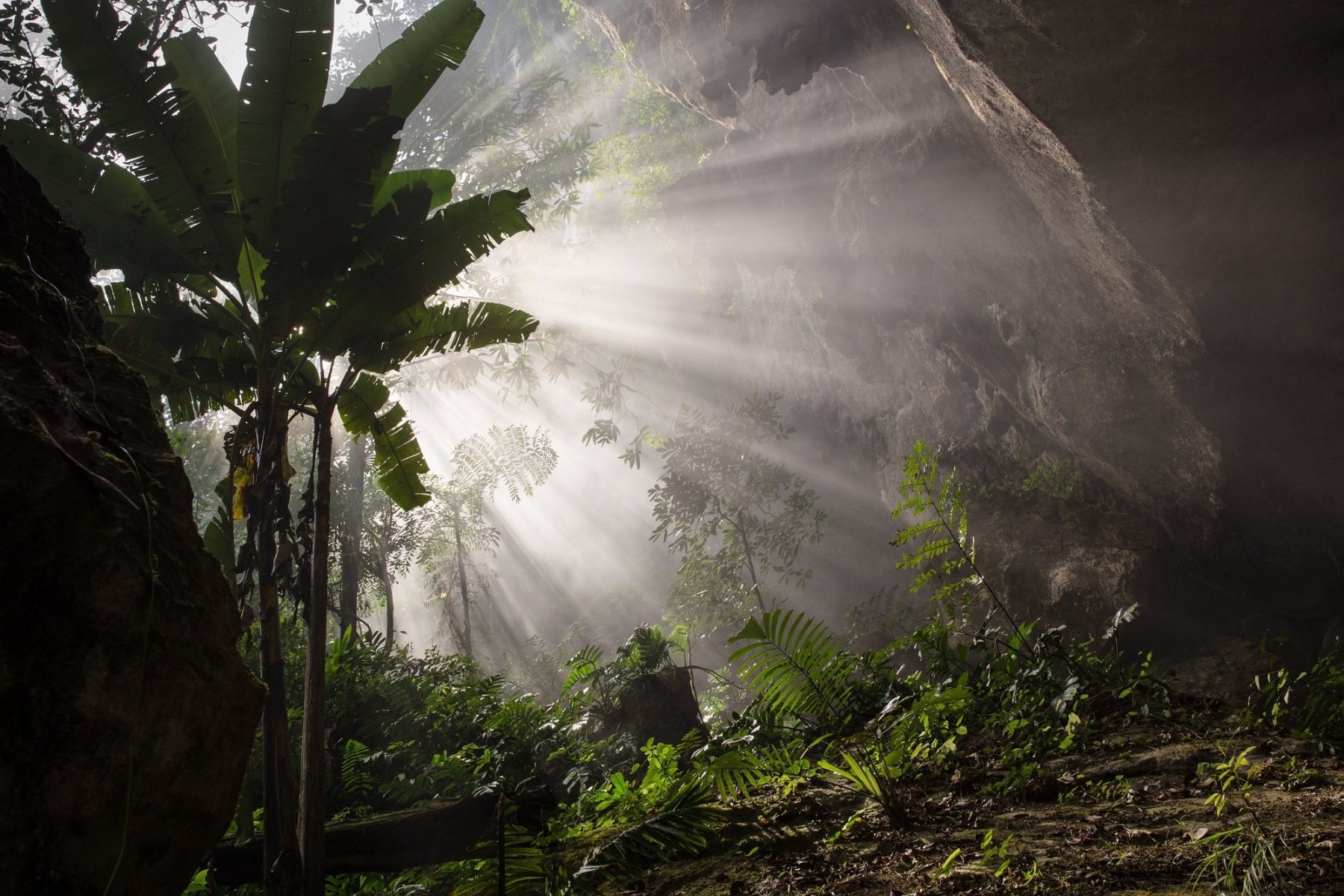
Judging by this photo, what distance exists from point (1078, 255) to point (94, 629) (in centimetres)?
891

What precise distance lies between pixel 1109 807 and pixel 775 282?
47.4 ft

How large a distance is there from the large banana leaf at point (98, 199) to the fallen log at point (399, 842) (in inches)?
132

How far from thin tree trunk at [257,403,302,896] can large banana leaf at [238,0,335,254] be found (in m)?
1.15

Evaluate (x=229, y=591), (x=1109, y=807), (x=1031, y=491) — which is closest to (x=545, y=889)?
(x=229, y=591)

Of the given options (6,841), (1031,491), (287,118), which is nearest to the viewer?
(6,841)

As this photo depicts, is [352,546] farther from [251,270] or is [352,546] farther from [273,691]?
[273,691]

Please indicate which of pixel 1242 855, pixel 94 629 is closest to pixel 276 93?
pixel 94 629

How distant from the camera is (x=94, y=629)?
1.63m

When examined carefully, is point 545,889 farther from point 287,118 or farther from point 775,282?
point 775,282

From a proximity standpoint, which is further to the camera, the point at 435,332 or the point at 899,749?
the point at 435,332

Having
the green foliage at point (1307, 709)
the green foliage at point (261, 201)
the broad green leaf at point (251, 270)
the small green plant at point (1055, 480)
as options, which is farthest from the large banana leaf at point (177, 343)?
the small green plant at point (1055, 480)

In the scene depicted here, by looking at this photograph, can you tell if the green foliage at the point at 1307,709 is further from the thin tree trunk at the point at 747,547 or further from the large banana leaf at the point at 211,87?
the thin tree trunk at the point at 747,547

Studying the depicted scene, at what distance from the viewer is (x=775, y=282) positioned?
52.1 feet

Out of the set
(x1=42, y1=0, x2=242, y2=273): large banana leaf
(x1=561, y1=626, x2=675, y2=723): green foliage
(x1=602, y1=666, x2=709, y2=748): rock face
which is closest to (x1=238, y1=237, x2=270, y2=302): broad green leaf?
(x1=42, y1=0, x2=242, y2=273): large banana leaf
